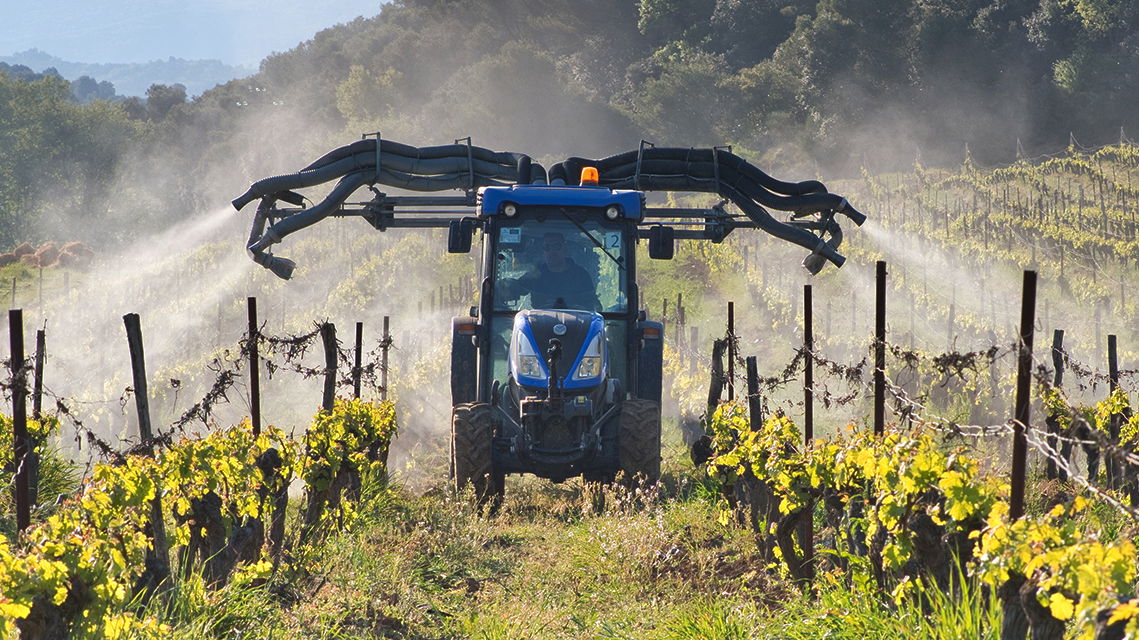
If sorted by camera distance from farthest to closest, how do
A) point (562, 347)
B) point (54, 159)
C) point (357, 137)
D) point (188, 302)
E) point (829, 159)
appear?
point (54, 159), point (357, 137), point (829, 159), point (188, 302), point (562, 347)

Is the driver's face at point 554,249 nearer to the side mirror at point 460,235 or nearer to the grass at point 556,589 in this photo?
the side mirror at point 460,235

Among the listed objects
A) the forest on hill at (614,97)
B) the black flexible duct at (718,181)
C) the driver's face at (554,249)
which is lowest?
the driver's face at (554,249)

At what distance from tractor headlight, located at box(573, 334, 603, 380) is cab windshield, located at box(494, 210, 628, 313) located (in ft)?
1.93

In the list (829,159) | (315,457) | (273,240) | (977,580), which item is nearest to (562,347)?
(315,457)

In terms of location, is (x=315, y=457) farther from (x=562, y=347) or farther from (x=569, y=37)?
(x=569, y=37)

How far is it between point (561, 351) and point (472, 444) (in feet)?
3.11

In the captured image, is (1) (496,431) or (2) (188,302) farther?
(2) (188,302)

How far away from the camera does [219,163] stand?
68125mm

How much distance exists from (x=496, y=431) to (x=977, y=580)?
5687 millimetres

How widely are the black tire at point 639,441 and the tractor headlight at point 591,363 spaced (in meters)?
0.33

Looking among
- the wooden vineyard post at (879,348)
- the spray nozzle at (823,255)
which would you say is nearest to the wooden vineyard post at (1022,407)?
the wooden vineyard post at (879,348)

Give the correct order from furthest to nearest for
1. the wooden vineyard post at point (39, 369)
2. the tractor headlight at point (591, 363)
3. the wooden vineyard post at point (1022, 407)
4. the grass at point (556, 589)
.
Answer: the tractor headlight at point (591, 363) → the wooden vineyard post at point (39, 369) → the grass at point (556, 589) → the wooden vineyard post at point (1022, 407)

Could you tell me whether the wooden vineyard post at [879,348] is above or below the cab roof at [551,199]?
below

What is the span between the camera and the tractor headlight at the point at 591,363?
30.6 feet
